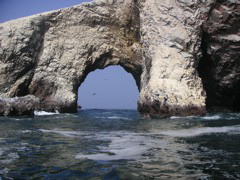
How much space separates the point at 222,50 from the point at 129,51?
490 inches

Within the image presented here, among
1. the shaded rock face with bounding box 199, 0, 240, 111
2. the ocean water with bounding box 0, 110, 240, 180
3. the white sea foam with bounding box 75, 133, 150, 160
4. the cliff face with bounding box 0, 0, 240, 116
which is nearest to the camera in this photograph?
the ocean water with bounding box 0, 110, 240, 180

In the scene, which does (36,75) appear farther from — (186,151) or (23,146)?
(186,151)

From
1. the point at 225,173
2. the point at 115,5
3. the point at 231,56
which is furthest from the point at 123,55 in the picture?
the point at 225,173

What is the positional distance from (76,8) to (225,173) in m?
31.7

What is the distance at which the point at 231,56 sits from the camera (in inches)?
963

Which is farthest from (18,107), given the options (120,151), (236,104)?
(236,104)

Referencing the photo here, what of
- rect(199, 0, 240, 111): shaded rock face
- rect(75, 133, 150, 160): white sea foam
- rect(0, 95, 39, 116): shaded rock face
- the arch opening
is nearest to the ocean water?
rect(75, 133, 150, 160): white sea foam

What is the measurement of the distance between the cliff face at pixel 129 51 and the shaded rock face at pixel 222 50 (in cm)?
8

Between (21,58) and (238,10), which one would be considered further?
(21,58)

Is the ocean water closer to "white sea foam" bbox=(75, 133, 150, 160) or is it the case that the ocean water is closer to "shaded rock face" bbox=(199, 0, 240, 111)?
"white sea foam" bbox=(75, 133, 150, 160)

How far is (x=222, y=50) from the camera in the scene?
79.6 feet

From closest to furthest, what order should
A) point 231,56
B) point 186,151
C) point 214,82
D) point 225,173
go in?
point 225,173, point 186,151, point 231,56, point 214,82

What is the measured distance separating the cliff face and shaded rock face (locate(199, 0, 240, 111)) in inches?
3.0

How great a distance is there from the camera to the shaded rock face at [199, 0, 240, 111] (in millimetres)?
23367
